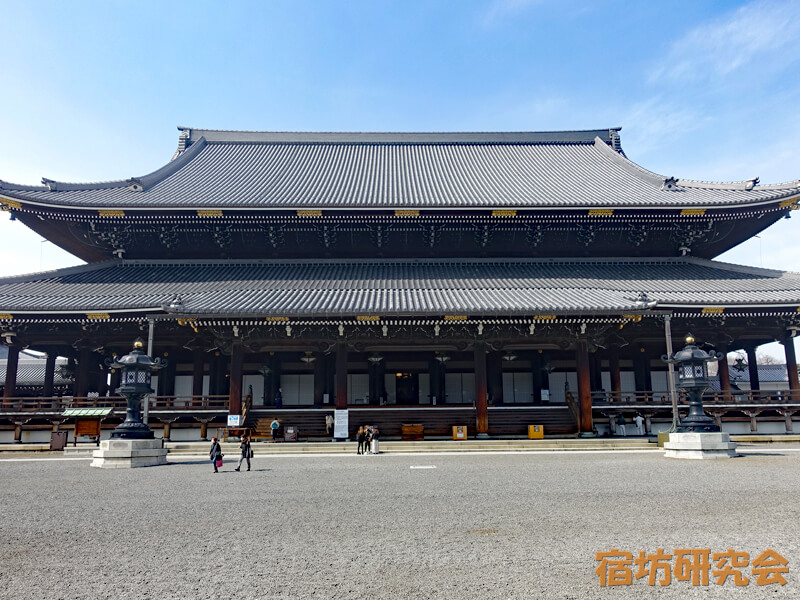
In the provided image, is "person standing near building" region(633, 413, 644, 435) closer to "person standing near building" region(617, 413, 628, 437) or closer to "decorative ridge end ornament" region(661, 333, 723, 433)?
"person standing near building" region(617, 413, 628, 437)

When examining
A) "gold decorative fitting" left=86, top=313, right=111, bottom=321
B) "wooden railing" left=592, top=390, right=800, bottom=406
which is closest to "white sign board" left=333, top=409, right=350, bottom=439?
"gold decorative fitting" left=86, top=313, right=111, bottom=321

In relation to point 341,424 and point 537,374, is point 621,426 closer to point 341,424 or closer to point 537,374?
point 537,374

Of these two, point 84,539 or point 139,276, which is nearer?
point 84,539

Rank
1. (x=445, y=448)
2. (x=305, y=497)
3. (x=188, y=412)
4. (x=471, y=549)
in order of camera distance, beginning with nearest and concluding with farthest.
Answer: (x=471, y=549) < (x=305, y=497) < (x=445, y=448) < (x=188, y=412)

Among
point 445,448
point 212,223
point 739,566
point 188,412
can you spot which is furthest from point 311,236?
point 739,566

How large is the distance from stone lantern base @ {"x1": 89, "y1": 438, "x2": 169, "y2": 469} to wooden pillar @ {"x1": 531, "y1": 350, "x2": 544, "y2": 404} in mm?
18297

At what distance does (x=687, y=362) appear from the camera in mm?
17625

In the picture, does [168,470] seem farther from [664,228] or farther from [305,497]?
[664,228]

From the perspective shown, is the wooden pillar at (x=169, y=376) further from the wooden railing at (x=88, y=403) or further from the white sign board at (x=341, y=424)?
the white sign board at (x=341, y=424)

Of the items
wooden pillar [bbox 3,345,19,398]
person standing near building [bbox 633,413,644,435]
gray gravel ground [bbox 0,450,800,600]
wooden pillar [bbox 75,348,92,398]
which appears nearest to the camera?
gray gravel ground [bbox 0,450,800,600]

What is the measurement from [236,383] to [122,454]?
264 inches

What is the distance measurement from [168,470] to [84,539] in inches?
317

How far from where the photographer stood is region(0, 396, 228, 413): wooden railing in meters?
22.7

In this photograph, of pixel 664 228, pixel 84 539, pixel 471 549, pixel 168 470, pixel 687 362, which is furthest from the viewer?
pixel 664 228
